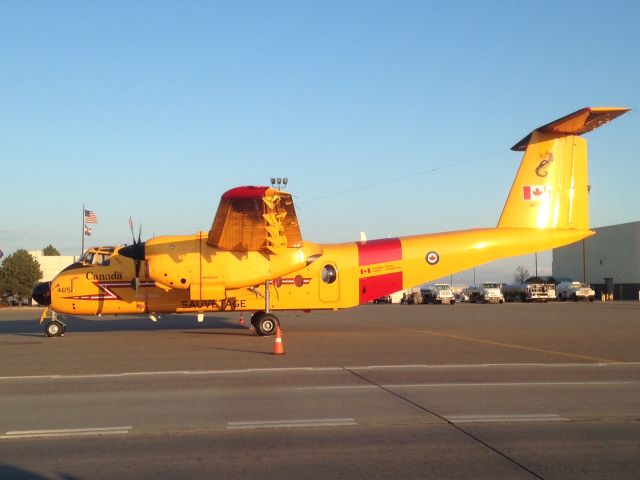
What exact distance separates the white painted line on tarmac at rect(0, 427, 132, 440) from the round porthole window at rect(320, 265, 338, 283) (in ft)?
48.8

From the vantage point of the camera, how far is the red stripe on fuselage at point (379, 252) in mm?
22766

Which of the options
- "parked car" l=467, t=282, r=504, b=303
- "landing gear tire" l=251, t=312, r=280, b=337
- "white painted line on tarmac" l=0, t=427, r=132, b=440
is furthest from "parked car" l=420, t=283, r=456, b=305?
"white painted line on tarmac" l=0, t=427, r=132, b=440

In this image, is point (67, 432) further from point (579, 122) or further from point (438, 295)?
point (438, 295)

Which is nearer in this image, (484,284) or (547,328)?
(547,328)

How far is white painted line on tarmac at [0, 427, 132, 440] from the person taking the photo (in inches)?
300

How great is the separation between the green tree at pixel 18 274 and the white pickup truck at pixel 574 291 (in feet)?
164

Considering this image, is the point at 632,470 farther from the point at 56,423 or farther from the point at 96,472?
the point at 56,423

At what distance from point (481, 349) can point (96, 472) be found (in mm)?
12469

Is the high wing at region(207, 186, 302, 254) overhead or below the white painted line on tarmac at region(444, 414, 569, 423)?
overhead

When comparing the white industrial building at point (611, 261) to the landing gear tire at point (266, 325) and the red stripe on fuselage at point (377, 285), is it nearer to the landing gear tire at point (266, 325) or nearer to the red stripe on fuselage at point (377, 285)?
the red stripe on fuselage at point (377, 285)

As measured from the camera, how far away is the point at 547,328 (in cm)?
2417

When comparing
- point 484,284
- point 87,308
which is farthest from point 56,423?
point 484,284

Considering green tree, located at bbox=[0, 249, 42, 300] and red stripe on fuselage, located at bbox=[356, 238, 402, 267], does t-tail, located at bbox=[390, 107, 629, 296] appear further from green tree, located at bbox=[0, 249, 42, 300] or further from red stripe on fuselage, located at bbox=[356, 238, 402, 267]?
green tree, located at bbox=[0, 249, 42, 300]

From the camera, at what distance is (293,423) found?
320 inches
